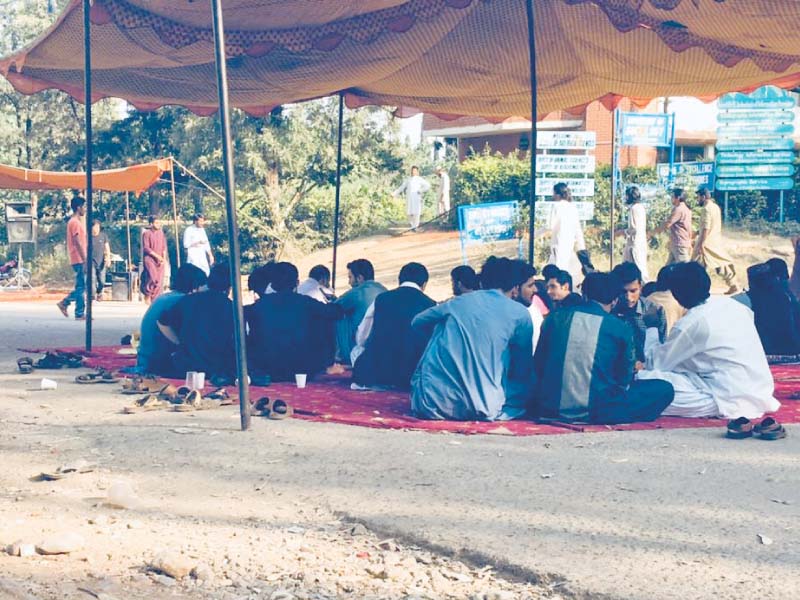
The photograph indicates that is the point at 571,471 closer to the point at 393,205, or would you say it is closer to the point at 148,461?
the point at 148,461

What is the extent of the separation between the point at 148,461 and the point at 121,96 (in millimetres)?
6538

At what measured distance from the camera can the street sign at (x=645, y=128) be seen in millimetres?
21312

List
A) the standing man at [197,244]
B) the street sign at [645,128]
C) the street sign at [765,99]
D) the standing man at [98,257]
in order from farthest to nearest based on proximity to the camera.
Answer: the street sign at [765,99]
the street sign at [645,128]
the standing man at [98,257]
the standing man at [197,244]

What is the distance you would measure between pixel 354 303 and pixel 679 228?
9167 millimetres

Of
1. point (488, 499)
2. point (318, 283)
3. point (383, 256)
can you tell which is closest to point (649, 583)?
point (488, 499)

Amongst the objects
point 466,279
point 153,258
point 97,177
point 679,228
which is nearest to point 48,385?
point 466,279

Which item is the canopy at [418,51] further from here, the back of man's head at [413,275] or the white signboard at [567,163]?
the white signboard at [567,163]

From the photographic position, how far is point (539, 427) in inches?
283

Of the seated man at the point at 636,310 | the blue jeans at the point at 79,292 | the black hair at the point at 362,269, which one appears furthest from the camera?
the blue jeans at the point at 79,292

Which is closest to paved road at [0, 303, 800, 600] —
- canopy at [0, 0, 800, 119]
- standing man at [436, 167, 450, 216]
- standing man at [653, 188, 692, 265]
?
canopy at [0, 0, 800, 119]

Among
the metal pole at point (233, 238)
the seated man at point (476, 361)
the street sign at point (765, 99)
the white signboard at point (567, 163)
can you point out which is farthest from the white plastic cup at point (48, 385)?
the street sign at point (765, 99)

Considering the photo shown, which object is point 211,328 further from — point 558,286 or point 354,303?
point 558,286

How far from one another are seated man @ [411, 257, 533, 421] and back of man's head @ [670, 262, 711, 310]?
3.30ft

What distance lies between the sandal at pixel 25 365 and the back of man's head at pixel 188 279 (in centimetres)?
153
